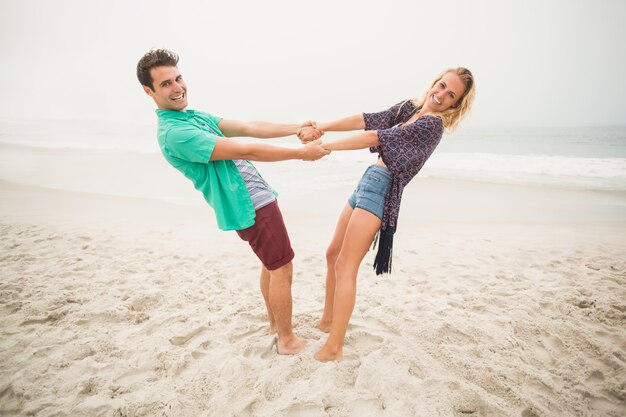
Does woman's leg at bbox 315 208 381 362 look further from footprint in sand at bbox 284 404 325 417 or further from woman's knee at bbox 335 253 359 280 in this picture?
footprint in sand at bbox 284 404 325 417

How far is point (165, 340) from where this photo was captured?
9.91 ft

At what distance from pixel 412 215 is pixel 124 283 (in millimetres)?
5952

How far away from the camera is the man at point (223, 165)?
2184mm

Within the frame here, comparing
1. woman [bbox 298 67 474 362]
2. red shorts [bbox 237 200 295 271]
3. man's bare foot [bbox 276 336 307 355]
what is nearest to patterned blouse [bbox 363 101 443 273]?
woman [bbox 298 67 474 362]

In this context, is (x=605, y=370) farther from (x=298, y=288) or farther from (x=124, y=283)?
(x=124, y=283)

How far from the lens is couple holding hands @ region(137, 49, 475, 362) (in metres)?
2.28

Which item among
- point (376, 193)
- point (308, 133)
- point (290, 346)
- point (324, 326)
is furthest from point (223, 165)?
point (324, 326)

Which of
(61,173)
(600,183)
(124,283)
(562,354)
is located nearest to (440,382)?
(562,354)

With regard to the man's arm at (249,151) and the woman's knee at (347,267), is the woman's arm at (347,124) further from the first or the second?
the woman's knee at (347,267)

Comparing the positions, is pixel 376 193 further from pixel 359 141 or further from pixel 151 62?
pixel 151 62

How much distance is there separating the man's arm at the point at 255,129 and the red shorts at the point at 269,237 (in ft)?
2.80

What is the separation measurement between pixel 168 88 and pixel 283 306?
1.95 metres

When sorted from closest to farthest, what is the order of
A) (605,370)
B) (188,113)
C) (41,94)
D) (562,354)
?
(188,113)
(605,370)
(562,354)
(41,94)

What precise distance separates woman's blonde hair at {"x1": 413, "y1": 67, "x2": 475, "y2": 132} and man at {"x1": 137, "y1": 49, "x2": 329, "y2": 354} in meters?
1.21
